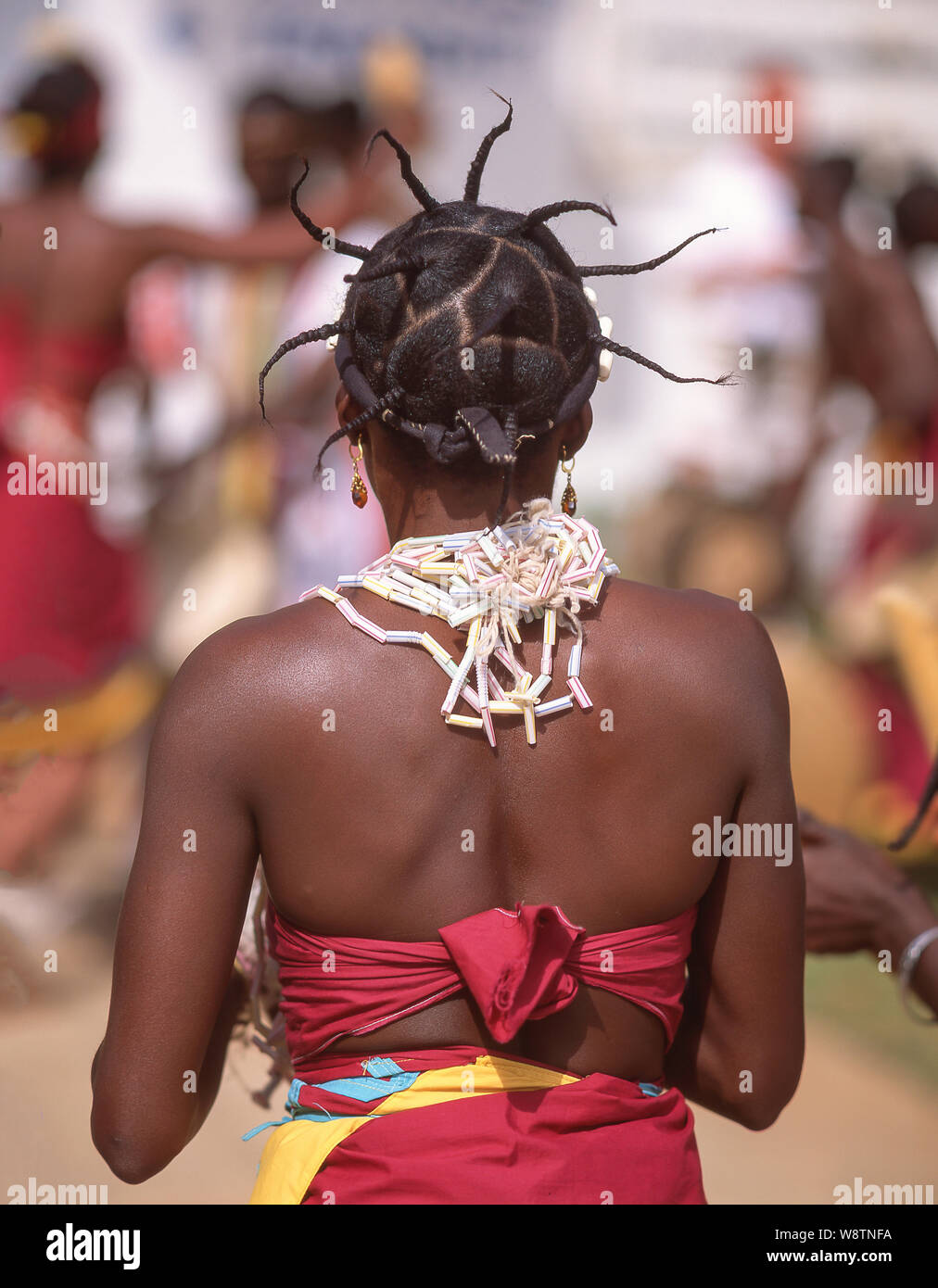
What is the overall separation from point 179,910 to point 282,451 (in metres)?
4.07

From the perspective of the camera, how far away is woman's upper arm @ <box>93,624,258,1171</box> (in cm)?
128

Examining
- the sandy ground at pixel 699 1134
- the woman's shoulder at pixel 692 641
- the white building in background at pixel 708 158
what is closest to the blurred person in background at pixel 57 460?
the sandy ground at pixel 699 1134

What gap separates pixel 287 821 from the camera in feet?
4.25

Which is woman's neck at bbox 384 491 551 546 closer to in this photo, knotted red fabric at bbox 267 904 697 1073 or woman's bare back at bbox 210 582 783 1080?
woman's bare back at bbox 210 582 783 1080

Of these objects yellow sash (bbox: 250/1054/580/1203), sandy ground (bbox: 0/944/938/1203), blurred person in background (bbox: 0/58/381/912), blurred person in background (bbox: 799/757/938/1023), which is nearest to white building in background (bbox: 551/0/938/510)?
blurred person in background (bbox: 0/58/381/912)

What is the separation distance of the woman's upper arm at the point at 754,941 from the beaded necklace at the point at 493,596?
193 mm

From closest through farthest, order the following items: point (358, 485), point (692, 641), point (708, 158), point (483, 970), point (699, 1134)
A: point (483, 970) < point (692, 641) < point (358, 485) < point (699, 1134) < point (708, 158)

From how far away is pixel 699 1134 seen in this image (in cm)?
320

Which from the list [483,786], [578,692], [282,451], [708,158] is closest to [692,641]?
[578,692]

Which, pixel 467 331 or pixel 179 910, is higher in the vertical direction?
pixel 467 331

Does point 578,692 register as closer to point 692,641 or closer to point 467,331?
point 692,641

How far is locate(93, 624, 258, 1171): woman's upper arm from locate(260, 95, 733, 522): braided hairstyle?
0.95 feet

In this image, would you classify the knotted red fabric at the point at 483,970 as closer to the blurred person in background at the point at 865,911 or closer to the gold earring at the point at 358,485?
the gold earring at the point at 358,485

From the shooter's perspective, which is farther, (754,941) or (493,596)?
(754,941)
